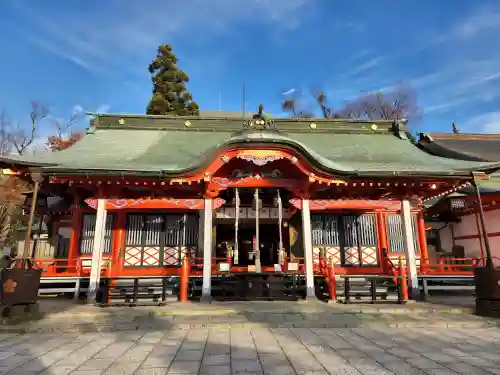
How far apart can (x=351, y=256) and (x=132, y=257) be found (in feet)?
29.6

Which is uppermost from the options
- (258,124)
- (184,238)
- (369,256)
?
(258,124)

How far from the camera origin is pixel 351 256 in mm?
12750

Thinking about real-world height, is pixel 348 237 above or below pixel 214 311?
above

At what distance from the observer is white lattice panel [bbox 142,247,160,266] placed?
12125 mm

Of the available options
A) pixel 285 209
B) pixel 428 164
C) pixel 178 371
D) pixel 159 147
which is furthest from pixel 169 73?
pixel 178 371

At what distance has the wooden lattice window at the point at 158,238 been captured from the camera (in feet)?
39.9

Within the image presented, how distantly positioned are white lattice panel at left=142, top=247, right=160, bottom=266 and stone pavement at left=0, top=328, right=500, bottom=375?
5.77 meters

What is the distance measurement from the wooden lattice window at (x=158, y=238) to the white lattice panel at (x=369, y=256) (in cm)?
702

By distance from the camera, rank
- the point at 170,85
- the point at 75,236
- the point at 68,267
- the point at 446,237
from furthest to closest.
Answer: the point at 170,85 → the point at 446,237 → the point at 75,236 → the point at 68,267

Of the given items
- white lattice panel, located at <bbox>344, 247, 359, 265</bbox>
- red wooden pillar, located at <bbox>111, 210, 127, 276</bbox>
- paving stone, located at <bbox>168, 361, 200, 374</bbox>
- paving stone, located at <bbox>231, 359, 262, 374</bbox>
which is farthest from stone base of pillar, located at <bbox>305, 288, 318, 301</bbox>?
red wooden pillar, located at <bbox>111, 210, 127, 276</bbox>

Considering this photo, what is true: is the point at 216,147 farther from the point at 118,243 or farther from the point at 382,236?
the point at 382,236

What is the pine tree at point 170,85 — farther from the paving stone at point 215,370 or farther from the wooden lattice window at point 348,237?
the paving stone at point 215,370

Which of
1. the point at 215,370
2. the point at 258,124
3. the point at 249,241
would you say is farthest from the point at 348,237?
the point at 215,370

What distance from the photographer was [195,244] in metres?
12.4
